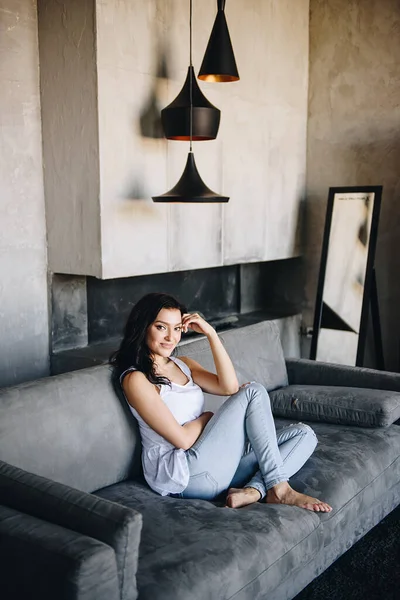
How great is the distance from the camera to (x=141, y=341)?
2377mm

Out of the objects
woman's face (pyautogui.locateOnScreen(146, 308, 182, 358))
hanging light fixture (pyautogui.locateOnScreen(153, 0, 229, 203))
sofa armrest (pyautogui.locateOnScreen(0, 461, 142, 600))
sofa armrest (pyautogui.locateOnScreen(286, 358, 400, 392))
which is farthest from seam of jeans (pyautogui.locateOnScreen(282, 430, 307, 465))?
hanging light fixture (pyautogui.locateOnScreen(153, 0, 229, 203))

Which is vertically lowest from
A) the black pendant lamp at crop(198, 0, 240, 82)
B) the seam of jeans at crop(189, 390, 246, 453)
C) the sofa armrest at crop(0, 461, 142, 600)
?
the seam of jeans at crop(189, 390, 246, 453)

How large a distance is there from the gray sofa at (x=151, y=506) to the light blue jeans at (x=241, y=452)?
0.22ft

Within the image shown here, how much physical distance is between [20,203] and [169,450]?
173 cm

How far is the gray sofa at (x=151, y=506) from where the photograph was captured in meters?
1.56

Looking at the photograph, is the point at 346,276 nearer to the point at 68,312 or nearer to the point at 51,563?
the point at 68,312

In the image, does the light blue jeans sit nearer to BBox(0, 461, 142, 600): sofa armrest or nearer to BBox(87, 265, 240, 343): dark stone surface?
BBox(0, 461, 142, 600): sofa armrest

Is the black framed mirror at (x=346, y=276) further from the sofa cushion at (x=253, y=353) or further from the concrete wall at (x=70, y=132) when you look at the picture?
the concrete wall at (x=70, y=132)

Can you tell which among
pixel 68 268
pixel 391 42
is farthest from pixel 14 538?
pixel 391 42

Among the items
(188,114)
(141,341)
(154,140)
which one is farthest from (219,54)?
(141,341)

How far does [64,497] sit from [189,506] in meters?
0.58

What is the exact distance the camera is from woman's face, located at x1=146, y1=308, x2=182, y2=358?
2385 mm

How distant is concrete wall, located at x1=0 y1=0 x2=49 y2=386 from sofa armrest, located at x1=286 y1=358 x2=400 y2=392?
1.37 meters

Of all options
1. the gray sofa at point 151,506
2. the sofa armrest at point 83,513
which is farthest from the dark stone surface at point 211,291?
the sofa armrest at point 83,513
